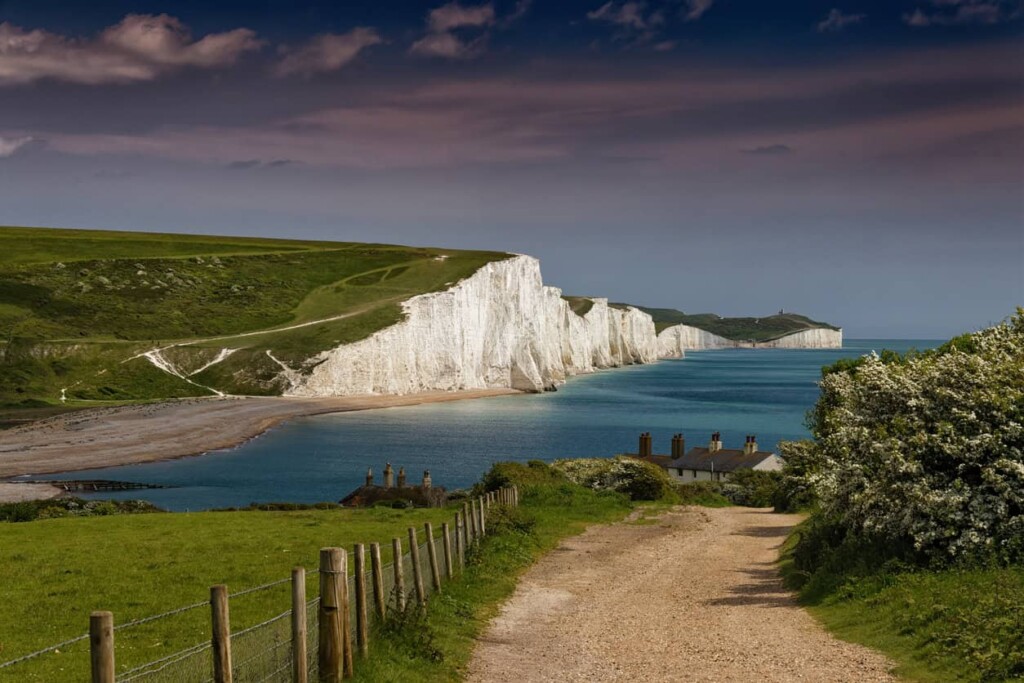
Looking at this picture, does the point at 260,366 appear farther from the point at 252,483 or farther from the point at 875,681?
the point at 875,681

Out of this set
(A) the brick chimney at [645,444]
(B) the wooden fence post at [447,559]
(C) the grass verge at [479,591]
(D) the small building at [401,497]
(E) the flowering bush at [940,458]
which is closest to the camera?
(C) the grass verge at [479,591]

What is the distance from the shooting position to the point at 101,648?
8.95 m

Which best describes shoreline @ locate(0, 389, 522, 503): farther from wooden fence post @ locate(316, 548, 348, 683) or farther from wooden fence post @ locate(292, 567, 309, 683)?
wooden fence post @ locate(292, 567, 309, 683)

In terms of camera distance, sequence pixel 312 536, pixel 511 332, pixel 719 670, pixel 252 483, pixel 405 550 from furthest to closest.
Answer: pixel 511 332
pixel 252 483
pixel 312 536
pixel 405 550
pixel 719 670

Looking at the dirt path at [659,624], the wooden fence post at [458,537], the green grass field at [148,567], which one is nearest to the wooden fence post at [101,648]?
the dirt path at [659,624]

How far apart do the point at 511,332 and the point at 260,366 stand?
6066 centimetres

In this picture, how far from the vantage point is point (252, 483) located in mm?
77188

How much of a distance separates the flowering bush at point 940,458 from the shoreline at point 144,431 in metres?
54.7

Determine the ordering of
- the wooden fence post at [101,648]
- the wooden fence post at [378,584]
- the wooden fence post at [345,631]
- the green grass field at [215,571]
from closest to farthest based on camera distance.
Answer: the wooden fence post at [101,648], the wooden fence post at [345,631], the wooden fence post at [378,584], the green grass field at [215,571]

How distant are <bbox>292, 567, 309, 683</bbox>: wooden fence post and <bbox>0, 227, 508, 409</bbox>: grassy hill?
117m

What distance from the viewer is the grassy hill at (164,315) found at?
131 metres

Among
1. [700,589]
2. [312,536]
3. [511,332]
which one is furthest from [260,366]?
[700,589]

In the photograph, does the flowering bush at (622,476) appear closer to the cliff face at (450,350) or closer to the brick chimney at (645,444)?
the brick chimney at (645,444)

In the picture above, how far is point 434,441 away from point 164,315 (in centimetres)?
7162
